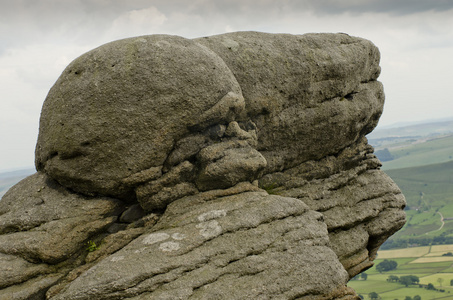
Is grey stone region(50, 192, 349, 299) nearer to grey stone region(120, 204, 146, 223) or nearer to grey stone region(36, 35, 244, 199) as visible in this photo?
grey stone region(120, 204, 146, 223)

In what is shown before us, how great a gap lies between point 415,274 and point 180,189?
500 ft

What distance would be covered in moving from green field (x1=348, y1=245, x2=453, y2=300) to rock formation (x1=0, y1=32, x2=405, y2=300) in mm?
129334

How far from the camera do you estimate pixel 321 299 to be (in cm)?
1675

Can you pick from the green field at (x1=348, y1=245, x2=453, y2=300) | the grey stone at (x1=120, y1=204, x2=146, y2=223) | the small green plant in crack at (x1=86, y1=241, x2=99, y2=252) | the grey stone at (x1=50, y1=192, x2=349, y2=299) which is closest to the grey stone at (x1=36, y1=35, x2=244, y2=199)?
the grey stone at (x1=120, y1=204, x2=146, y2=223)

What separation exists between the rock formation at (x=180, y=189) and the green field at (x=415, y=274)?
424 ft

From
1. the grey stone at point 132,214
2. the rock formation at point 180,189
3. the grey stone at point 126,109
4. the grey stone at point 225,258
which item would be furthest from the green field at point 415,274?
the grey stone at point 126,109

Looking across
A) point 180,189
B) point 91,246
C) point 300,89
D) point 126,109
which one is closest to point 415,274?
point 300,89

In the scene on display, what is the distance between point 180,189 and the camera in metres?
19.5

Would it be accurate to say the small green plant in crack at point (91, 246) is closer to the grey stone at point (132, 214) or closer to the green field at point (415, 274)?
the grey stone at point (132, 214)

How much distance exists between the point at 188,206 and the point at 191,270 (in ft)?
12.1

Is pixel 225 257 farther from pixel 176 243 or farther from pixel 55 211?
pixel 55 211

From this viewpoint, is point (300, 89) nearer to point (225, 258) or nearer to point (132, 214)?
point (225, 258)

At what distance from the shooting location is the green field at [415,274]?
5325 inches

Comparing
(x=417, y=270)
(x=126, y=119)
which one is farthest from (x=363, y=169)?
(x=417, y=270)
